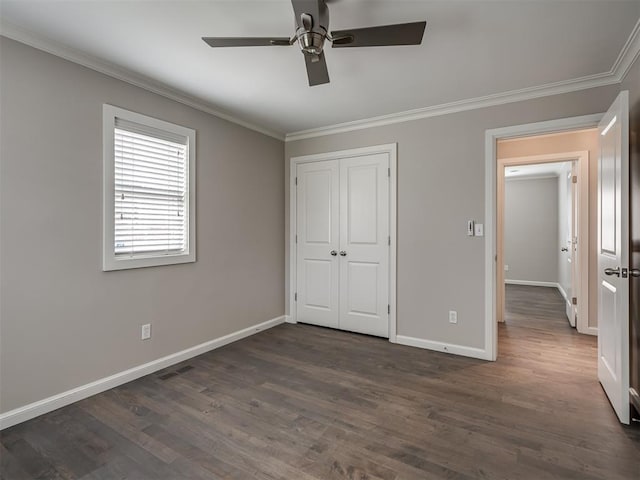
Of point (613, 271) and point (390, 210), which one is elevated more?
point (390, 210)

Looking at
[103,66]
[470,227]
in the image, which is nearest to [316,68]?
→ [103,66]

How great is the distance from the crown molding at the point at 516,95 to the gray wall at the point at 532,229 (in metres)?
4.73

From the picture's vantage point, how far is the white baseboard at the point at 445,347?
3.14 metres

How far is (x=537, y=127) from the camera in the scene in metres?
2.90

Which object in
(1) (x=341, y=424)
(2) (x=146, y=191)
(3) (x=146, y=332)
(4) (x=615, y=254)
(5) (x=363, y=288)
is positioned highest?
(2) (x=146, y=191)

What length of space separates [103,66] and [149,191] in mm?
952

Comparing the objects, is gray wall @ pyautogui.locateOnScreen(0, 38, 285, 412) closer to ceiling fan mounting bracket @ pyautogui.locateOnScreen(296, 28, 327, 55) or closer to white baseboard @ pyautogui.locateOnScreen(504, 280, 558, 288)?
ceiling fan mounting bracket @ pyautogui.locateOnScreen(296, 28, 327, 55)

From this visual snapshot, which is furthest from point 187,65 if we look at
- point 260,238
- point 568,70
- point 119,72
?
point 568,70

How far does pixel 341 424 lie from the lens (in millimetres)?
2074

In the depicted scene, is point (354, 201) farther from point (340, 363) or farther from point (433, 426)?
point (433, 426)

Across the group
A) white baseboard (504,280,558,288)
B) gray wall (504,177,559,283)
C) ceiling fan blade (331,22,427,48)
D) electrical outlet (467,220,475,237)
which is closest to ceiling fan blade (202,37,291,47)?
ceiling fan blade (331,22,427,48)

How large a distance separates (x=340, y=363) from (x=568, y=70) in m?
3.02

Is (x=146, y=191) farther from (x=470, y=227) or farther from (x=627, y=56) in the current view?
(x=627, y=56)

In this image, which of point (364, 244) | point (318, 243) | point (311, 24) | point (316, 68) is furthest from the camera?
point (318, 243)
